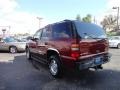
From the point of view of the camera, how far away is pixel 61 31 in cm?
695

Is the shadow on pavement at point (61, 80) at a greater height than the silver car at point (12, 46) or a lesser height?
lesser

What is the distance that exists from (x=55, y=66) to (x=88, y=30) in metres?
1.82

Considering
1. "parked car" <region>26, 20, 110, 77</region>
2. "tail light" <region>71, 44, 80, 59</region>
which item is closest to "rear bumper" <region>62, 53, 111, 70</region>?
"parked car" <region>26, 20, 110, 77</region>

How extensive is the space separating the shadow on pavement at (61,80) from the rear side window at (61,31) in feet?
5.11

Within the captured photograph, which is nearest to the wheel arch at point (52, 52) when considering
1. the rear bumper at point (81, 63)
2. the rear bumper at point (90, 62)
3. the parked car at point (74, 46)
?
the parked car at point (74, 46)

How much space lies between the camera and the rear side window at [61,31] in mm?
6541

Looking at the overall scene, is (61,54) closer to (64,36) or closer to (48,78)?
(64,36)

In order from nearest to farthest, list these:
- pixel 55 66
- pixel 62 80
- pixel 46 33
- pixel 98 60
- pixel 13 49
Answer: pixel 98 60 < pixel 62 80 < pixel 55 66 < pixel 46 33 < pixel 13 49

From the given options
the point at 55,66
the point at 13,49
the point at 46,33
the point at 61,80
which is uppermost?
the point at 46,33

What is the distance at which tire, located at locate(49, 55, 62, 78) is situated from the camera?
277 inches

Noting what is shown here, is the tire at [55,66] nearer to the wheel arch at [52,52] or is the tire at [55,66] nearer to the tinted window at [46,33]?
the wheel arch at [52,52]

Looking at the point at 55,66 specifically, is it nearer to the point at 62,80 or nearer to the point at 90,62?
the point at 62,80

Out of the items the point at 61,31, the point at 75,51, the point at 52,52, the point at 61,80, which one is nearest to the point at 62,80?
the point at 61,80

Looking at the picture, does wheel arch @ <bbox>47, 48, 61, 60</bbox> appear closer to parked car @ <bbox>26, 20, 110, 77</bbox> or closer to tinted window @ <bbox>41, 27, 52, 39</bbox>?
parked car @ <bbox>26, 20, 110, 77</bbox>
